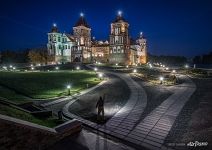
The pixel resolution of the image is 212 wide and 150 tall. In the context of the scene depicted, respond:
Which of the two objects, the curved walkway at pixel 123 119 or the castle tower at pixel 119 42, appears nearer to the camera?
the curved walkway at pixel 123 119

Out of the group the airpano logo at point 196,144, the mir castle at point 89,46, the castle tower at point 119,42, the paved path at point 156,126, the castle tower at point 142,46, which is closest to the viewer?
the airpano logo at point 196,144

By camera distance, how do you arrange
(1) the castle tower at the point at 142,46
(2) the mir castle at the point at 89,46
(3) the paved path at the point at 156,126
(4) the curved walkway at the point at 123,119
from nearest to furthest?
(3) the paved path at the point at 156,126 → (4) the curved walkway at the point at 123,119 → (2) the mir castle at the point at 89,46 → (1) the castle tower at the point at 142,46

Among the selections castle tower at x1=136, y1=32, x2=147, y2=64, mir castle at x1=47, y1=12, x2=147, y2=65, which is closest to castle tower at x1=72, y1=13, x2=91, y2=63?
mir castle at x1=47, y1=12, x2=147, y2=65

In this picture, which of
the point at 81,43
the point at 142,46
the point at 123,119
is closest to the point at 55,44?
the point at 81,43

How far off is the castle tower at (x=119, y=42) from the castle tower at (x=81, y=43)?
40.8 ft

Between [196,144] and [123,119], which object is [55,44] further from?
[196,144]

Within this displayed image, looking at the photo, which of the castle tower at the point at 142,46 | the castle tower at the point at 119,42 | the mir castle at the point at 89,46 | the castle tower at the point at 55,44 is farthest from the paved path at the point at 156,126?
the castle tower at the point at 142,46

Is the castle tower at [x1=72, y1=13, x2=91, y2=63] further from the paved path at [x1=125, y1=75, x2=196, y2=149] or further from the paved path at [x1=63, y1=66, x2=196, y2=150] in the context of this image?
the paved path at [x1=125, y1=75, x2=196, y2=149]

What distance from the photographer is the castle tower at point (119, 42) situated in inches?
3829

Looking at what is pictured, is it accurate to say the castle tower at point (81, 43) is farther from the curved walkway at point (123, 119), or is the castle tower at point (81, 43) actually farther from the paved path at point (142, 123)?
the paved path at point (142, 123)

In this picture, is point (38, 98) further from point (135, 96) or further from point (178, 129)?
point (178, 129)

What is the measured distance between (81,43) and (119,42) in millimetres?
18442

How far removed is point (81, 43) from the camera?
103m

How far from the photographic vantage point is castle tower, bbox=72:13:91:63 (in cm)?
10294
